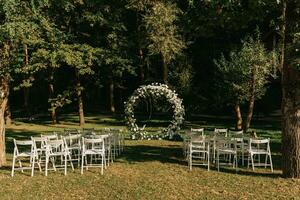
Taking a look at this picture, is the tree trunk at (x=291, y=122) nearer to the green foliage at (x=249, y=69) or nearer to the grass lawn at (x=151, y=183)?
the grass lawn at (x=151, y=183)

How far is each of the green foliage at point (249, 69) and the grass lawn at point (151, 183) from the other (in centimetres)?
1011

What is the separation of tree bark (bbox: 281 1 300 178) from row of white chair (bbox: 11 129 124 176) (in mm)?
5552

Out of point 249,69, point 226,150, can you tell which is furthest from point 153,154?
point 249,69

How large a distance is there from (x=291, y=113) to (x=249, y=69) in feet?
40.3

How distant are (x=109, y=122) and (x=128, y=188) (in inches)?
930

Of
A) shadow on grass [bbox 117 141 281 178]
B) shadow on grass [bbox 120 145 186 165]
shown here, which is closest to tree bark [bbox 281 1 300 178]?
shadow on grass [bbox 117 141 281 178]

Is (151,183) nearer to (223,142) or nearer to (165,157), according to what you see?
(223,142)

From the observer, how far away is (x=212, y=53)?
41.7 metres

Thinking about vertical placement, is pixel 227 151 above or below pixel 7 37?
below

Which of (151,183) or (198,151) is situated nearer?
(151,183)

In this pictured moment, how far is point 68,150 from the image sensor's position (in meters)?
15.3

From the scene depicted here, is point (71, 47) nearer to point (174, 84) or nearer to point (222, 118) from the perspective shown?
point (174, 84)

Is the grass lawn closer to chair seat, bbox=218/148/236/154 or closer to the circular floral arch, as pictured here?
chair seat, bbox=218/148/236/154

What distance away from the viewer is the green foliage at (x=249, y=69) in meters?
25.2
